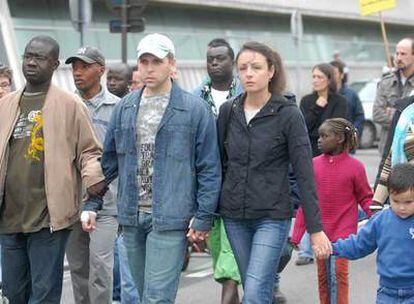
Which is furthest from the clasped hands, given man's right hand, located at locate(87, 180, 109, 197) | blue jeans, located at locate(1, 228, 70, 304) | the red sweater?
the red sweater

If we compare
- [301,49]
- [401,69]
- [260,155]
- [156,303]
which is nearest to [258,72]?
[260,155]

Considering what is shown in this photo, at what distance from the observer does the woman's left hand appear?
5207 millimetres

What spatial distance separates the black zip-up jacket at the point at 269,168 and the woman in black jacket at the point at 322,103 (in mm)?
4492

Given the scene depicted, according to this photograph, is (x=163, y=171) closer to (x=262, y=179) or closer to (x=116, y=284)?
(x=262, y=179)

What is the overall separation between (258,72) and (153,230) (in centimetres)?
106

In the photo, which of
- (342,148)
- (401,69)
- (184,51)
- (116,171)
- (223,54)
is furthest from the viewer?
(184,51)

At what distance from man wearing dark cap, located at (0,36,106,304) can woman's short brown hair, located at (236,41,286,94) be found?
1107 mm

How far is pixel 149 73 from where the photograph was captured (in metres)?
5.29

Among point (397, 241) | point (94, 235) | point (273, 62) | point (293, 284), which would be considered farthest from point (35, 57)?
point (293, 284)

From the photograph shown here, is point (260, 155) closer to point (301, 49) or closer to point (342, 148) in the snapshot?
point (342, 148)

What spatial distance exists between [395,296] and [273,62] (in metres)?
1.47

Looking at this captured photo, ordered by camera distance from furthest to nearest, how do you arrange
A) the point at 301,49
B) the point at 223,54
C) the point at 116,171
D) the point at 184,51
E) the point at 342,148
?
the point at 301,49 → the point at 184,51 → the point at 223,54 → the point at 342,148 → the point at 116,171

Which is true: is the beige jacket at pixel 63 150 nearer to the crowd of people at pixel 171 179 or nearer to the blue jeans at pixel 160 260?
the crowd of people at pixel 171 179

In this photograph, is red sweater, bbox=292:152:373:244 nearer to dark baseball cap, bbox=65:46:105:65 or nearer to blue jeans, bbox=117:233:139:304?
blue jeans, bbox=117:233:139:304
